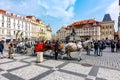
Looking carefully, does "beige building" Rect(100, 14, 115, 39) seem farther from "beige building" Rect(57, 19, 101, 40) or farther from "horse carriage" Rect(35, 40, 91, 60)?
"horse carriage" Rect(35, 40, 91, 60)

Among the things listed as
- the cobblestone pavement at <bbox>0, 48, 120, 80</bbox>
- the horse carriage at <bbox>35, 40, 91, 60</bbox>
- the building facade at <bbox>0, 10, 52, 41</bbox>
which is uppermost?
the building facade at <bbox>0, 10, 52, 41</bbox>

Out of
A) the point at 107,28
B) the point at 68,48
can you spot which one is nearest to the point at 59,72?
the point at 68,48

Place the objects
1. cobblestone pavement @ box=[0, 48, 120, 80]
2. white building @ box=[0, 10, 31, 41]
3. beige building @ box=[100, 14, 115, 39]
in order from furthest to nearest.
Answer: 1. beige building @ box=[100, 14, 115, 39]
2. white building @ box=[0, 10, 31, 41]
3. cobblestone pavement @ box=[0, 48, 120, 80]

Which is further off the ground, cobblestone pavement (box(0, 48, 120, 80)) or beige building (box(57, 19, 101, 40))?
beige building (box(57, 19, 101, 40))

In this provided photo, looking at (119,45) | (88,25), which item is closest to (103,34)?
(88,25)

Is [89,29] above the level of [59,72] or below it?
above

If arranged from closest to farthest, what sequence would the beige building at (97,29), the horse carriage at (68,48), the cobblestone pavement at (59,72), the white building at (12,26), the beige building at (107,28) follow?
the cobblestone pavement at (59,72) → the horse carriage at (68,48) → the white building at (12,26) → the beige building at (107,28) → the beige building at (97,29)

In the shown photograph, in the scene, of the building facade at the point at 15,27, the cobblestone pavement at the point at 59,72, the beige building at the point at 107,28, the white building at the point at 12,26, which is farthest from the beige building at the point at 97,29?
the cobblestone pavement at the point at 59,72

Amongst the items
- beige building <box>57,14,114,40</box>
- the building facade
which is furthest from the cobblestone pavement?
beige building <box>57,14,114,40</box>

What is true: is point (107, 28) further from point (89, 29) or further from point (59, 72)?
point (59, 72)

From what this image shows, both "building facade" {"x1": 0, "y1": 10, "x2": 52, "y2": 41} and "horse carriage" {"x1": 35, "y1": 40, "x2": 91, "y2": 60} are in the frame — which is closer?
"horse carriage" {"x1": 35, "y1": 40, "x2": 91, "y2": 60}

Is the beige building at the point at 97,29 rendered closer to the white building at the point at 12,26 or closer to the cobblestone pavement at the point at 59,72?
the white building at the point at 12,26

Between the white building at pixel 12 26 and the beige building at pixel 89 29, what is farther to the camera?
the beige building at pixel 89 29

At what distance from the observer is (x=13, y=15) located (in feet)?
186
